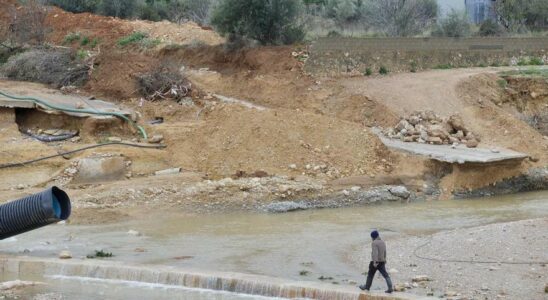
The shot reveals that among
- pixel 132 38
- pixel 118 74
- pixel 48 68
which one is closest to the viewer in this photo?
pixel 118 74

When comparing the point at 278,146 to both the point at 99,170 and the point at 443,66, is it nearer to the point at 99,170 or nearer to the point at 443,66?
the point at 99,170

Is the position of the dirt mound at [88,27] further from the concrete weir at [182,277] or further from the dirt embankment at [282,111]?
the concrete weir at [182,277]

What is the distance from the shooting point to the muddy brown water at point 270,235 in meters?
17.3

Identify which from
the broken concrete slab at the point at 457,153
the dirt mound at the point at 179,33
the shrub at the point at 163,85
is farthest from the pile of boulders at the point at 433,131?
the dirt mound at the point at 179,33

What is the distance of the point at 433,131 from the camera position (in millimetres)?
28578

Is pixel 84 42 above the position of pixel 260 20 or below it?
below

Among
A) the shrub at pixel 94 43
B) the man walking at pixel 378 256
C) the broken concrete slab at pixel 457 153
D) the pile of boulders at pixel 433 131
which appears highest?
the shrub at pixel 94 43

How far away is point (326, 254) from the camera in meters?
18.2

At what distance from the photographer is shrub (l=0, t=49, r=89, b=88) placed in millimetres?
33312

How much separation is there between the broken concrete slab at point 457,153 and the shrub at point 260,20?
30.5 ft

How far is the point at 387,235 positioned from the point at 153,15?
111ft

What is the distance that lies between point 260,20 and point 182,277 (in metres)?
21.2

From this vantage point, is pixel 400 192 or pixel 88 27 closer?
pixel 400 192

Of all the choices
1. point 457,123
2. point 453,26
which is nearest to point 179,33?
point 453,26
